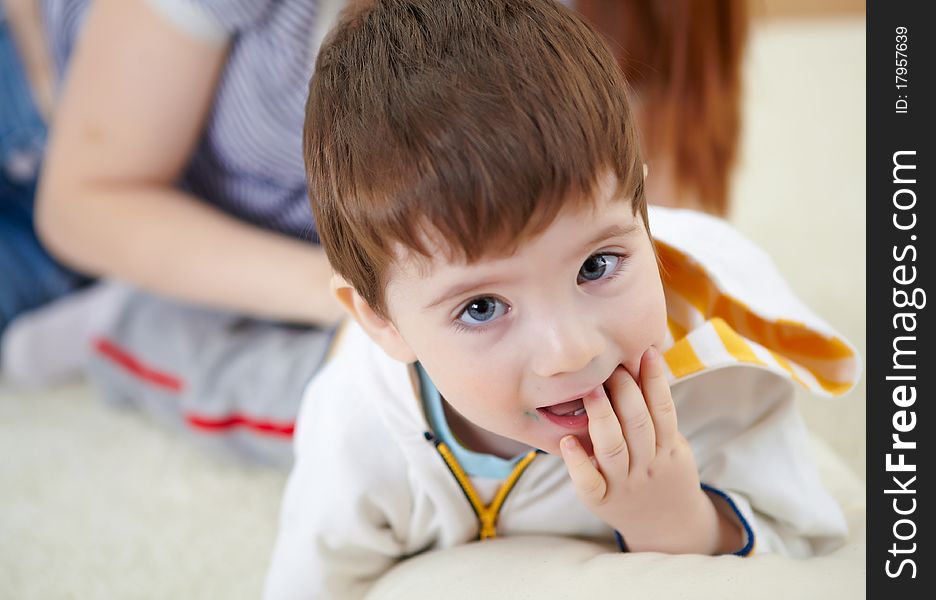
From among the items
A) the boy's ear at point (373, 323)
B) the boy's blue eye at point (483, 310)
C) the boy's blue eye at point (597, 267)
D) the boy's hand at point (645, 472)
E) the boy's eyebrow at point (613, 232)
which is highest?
the boy's eyebrow at point (613, 232)

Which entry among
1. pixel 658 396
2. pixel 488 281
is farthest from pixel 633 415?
pixel 488 281

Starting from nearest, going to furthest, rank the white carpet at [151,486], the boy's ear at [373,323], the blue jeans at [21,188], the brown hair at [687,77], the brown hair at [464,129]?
the brown hair at [464,129], the boy's ear at [373,323], the white carpet at [151,486], the brown hair at [687,77], the blue jeans at [21,188]

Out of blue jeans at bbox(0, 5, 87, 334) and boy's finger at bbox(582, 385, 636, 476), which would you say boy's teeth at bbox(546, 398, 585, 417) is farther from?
blue jeans at bbox(0, 5, 87, 334)

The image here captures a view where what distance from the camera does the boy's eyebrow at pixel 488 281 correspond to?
20.0 inches

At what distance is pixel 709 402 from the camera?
669 mm

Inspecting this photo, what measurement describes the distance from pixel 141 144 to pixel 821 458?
687 millimetres

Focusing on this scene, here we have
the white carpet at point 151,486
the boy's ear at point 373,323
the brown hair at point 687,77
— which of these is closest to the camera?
the boy's ear at point 373,323

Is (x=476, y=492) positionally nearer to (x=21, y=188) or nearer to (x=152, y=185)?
(x=152, y=185)

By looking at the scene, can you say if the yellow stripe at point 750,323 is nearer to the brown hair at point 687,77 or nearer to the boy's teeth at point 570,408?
the boy's teeth at point 570,408

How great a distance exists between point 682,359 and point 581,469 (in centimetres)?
11

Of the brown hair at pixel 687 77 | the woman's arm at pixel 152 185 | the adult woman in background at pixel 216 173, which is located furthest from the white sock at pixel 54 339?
the brown hair at pixel 687 77

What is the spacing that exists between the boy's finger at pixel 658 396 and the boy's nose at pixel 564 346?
0.19 ft

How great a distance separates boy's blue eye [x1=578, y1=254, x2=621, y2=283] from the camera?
53 cm

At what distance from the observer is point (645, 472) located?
0.59 metres
